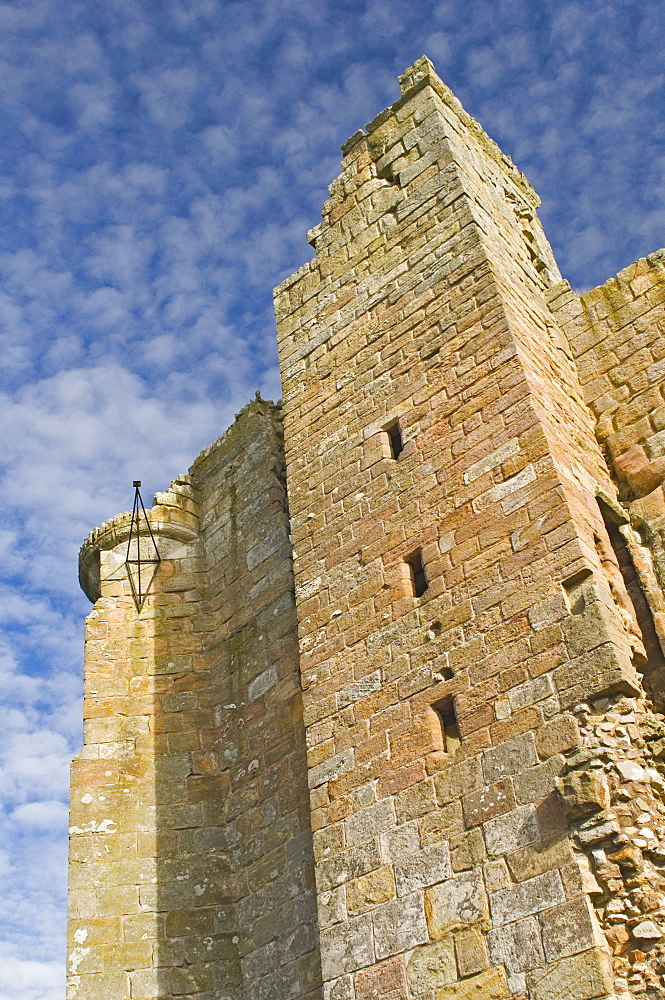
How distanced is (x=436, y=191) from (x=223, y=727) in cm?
439

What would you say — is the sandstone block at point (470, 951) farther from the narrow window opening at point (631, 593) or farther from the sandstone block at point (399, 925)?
the narrow window opening at point (631, 593)

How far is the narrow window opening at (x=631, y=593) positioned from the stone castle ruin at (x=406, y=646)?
21 mm

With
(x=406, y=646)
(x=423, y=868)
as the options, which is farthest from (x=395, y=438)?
(x=423, y=868)

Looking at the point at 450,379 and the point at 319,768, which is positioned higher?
the point at 450,379

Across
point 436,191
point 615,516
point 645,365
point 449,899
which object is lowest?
point 449,899

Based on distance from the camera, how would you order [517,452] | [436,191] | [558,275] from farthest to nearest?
1. [558,275]
2. [436,191]
3. [517,452]

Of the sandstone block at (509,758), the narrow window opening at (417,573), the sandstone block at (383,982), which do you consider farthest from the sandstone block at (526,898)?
the narrow window opening at (417,573)

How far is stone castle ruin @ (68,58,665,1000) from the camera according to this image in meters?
5.04

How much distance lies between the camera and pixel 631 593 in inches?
253

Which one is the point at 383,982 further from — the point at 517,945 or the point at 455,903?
the point at 517,945

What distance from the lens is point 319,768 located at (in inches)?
248

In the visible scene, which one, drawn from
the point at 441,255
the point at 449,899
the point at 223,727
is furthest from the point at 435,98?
the point at 449,899

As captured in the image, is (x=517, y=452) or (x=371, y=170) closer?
(x=517, y=452)

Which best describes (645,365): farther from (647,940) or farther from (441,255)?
(647,940)
